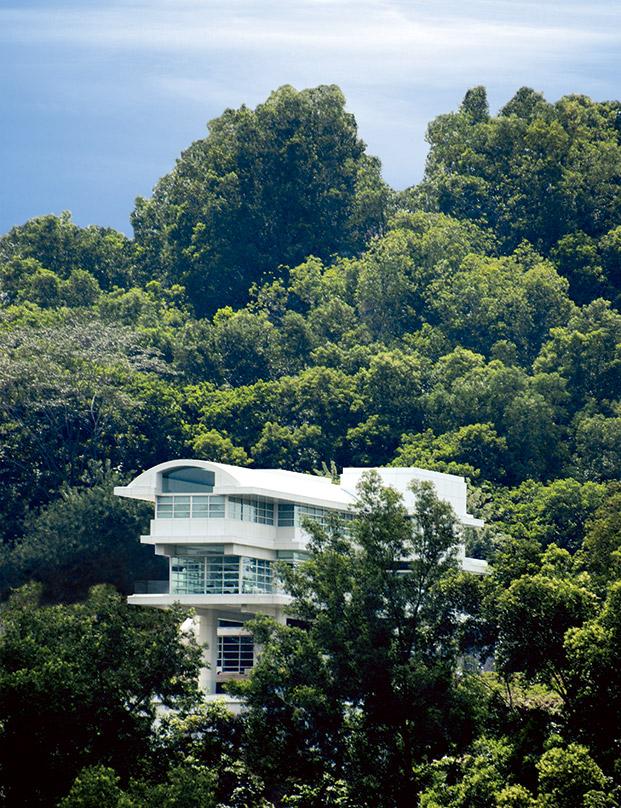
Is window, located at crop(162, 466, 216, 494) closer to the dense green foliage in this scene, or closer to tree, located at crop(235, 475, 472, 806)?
the dense green foliage

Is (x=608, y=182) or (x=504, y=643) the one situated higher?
(x=608, y=182)

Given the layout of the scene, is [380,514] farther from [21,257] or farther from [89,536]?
[21,257]

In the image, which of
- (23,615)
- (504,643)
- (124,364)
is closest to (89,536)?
(124,364)

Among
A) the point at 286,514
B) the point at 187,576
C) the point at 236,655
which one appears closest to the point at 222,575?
the point at 187,576

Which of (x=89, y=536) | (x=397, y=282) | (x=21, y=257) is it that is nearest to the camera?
(x=89, y=536)

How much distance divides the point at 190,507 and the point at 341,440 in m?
26.6

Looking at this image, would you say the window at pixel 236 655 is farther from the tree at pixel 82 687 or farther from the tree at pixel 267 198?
the tree at pixel 267 198

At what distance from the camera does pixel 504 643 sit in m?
48.1

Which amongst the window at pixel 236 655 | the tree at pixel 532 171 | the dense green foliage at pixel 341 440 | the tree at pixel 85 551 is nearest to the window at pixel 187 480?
the window at pixel 236 655

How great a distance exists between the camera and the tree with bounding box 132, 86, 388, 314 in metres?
114

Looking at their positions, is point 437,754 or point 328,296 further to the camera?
point 328,296

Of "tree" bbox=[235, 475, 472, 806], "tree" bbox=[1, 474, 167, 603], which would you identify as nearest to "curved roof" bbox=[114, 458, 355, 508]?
"tree" bbox=[235, 475, 472, 806]

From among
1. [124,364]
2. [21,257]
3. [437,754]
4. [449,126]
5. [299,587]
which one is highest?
[449,126]

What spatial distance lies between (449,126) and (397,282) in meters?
17.6
